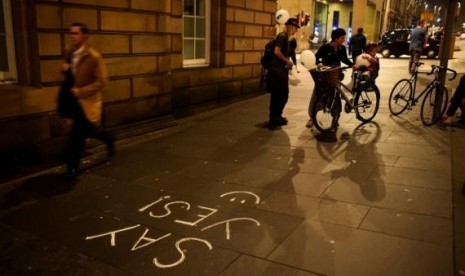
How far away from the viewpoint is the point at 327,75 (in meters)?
7.68

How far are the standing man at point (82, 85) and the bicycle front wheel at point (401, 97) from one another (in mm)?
6170

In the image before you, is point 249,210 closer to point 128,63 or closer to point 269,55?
point 128,63

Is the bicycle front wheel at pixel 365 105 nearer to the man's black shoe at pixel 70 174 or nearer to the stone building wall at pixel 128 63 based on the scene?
the stone building wall at pixel 128 63

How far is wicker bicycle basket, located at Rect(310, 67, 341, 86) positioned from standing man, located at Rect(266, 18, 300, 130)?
55 cm

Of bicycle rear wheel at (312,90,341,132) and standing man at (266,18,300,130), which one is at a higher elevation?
standing man at (266,18,300,130)

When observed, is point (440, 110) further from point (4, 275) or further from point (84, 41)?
point (4, 275)

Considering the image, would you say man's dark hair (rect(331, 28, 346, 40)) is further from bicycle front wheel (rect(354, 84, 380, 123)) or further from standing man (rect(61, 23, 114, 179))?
standing man (rect(61, 23, 114, 179))

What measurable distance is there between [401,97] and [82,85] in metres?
6.47

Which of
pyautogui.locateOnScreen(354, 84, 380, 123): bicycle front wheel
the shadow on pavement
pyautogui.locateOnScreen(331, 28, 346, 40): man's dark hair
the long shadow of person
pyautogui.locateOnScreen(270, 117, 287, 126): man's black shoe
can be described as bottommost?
the shadow on pavement

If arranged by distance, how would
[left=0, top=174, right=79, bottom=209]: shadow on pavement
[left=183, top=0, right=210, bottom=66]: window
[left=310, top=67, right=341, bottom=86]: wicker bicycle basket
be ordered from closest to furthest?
1. [left=0, top=174, right=79, bottom=209]: shadow on pavement
2. [left=310, top=67, right=341, bottom=86]: wicker bicycle basket
3. [left=183, top=0, right=210, bottom=66]: window

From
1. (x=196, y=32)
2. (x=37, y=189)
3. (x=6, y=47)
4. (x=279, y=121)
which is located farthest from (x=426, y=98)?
(x=6, y=47)

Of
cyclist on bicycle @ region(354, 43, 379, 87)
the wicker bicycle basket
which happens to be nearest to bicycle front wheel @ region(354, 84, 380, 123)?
cyclist on bicycle @ region(354, 43, 379, 87)

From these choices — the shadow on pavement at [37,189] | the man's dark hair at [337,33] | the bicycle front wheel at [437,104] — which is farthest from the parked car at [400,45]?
the shadow on pavement at [37,189]

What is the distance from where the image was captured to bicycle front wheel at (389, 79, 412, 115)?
939 cm
